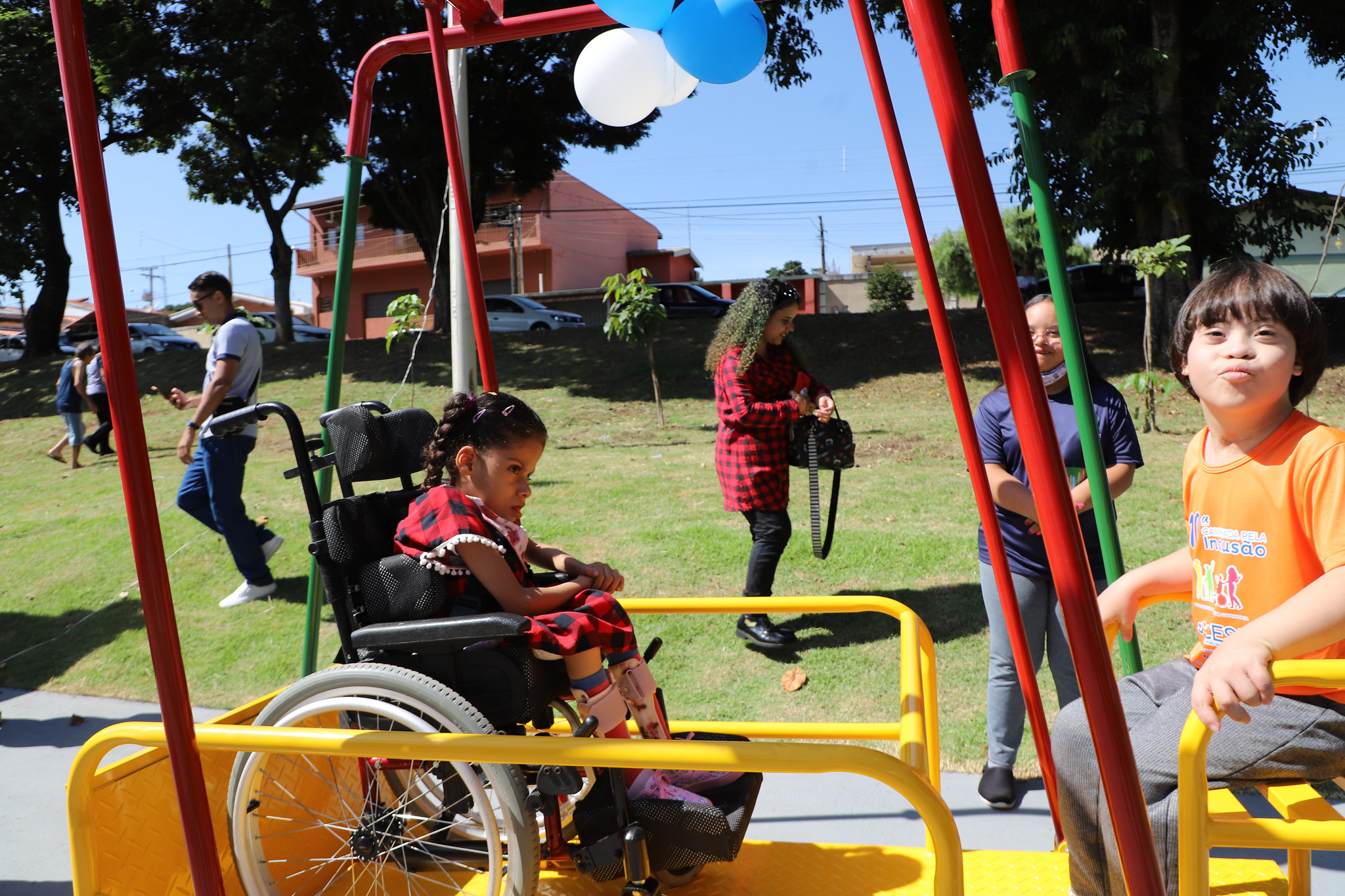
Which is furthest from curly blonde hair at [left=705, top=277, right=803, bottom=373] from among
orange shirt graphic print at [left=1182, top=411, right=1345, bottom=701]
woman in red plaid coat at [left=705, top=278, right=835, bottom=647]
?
orange shirt graphic print at [left=1182, top=411, right=1345, bottom=701]

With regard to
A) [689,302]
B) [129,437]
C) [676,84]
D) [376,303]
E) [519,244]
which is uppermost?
[519,244]

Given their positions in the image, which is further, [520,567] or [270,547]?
[270,547]

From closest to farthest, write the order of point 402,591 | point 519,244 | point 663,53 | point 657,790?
point 657,790 < point 402,591 < point 663,53 < point 519,244

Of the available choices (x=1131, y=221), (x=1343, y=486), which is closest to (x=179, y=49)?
(x=1131, y=221)

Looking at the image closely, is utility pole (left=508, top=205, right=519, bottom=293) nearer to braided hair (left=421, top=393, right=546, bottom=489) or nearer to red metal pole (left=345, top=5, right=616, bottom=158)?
red metal pole (left=345, top=5, right=616, bottom=158)

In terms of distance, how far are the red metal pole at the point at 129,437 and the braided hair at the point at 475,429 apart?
0.89m

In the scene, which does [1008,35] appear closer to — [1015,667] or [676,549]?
[1015,667]

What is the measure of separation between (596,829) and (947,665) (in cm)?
288

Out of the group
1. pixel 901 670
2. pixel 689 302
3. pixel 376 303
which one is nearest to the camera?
pixel 901 670

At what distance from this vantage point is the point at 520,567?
2424 millimetres

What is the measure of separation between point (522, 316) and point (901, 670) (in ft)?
79.5

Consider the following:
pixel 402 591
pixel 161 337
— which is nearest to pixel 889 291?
pixel 161 337

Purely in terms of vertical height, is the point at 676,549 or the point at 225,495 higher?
the point at 225,495

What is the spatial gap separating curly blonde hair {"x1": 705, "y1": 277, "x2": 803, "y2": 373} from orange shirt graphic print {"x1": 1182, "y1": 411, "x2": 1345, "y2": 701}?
2737 mm
